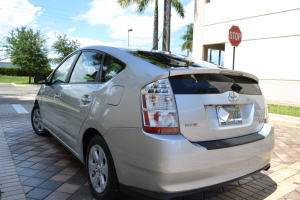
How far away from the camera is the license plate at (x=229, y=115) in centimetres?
225

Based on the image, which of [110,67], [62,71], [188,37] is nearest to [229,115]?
[110,67]

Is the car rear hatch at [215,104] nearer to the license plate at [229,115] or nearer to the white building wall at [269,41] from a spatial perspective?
Result: the license plate at [229,115]

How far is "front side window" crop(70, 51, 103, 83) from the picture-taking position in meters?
2.92

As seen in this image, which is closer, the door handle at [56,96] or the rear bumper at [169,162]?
the rear bumper at [169,162]

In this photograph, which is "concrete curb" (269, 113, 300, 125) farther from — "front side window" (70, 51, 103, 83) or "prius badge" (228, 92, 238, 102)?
"front side window" (70, 51, 103, 83)

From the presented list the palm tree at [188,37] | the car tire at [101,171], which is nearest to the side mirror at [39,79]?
the car tire at [101,171]

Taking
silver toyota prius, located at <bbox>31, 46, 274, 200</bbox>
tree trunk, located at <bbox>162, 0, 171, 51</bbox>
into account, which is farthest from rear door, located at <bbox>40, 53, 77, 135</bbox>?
tree trunk, located at <bbox>162, 0, 171, 51</bbox>

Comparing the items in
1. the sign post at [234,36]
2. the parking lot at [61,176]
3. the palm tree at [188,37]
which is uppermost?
the palm tree at [188,37]

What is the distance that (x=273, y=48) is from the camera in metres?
12.8

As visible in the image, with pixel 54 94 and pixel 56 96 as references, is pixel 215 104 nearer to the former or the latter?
pixel 56 96

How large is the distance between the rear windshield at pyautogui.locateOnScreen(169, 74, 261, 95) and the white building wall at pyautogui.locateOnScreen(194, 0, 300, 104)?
435 inches

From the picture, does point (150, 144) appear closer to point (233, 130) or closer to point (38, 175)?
point (233, 130)

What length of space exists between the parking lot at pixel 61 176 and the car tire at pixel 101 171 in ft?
0.72

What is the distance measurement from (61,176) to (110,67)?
1.53 metres
